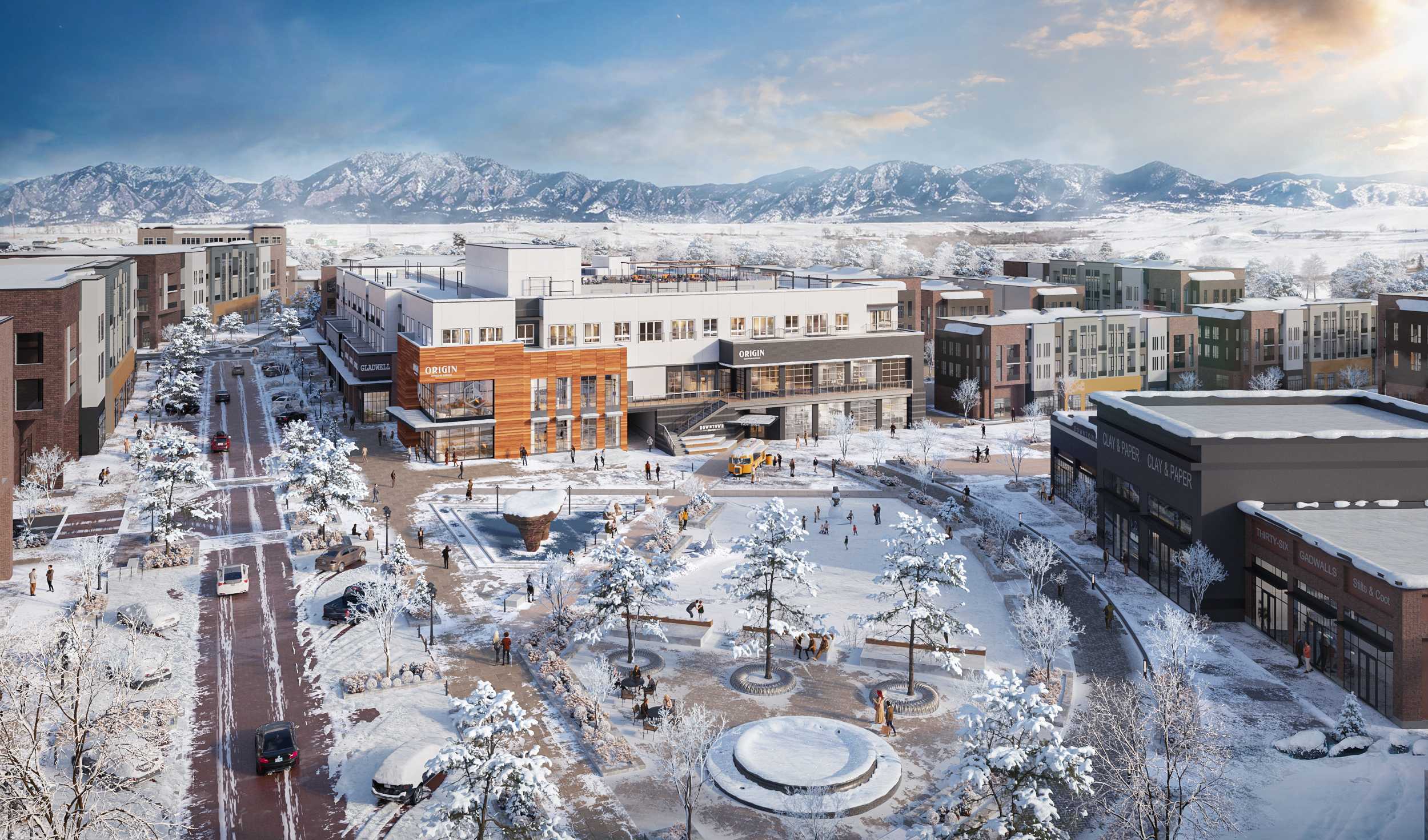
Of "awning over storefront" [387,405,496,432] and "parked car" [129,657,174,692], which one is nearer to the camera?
"parked car" [129,657,174,692]

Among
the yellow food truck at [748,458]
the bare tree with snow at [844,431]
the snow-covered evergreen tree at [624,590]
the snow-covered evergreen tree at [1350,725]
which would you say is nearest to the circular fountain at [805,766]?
the snow-covered evergreen tree at [624,590]

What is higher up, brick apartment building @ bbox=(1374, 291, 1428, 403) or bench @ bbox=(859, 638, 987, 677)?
brick apartment building @ bbox=(1374, 291, 1428, 403)

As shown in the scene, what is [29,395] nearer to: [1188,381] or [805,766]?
[805,766]

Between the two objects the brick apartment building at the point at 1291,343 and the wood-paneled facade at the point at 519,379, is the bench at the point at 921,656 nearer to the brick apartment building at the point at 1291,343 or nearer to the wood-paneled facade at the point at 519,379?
the wood-paneled facade at the point at 519,379

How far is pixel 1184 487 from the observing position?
49.2 m

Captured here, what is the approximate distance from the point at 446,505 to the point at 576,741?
3418 cm

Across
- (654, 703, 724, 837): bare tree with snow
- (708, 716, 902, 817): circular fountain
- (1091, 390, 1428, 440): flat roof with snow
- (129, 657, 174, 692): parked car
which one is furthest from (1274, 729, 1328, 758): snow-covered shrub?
(129, 657, 174, 692): parked car

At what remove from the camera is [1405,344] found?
96500mm

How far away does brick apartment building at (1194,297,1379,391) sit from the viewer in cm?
10762

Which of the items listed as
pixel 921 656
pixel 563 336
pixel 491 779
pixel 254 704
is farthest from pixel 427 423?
pixel 491 779

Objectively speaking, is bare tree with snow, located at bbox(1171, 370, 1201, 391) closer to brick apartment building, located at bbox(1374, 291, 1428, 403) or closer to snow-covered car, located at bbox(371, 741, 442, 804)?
brick apartment building, located at bbox(1374, 291, 1428, 403)

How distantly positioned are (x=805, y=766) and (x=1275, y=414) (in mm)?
39878

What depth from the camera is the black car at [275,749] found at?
33719 millimetres

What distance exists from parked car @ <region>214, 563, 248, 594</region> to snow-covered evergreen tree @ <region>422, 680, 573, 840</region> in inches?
1132
